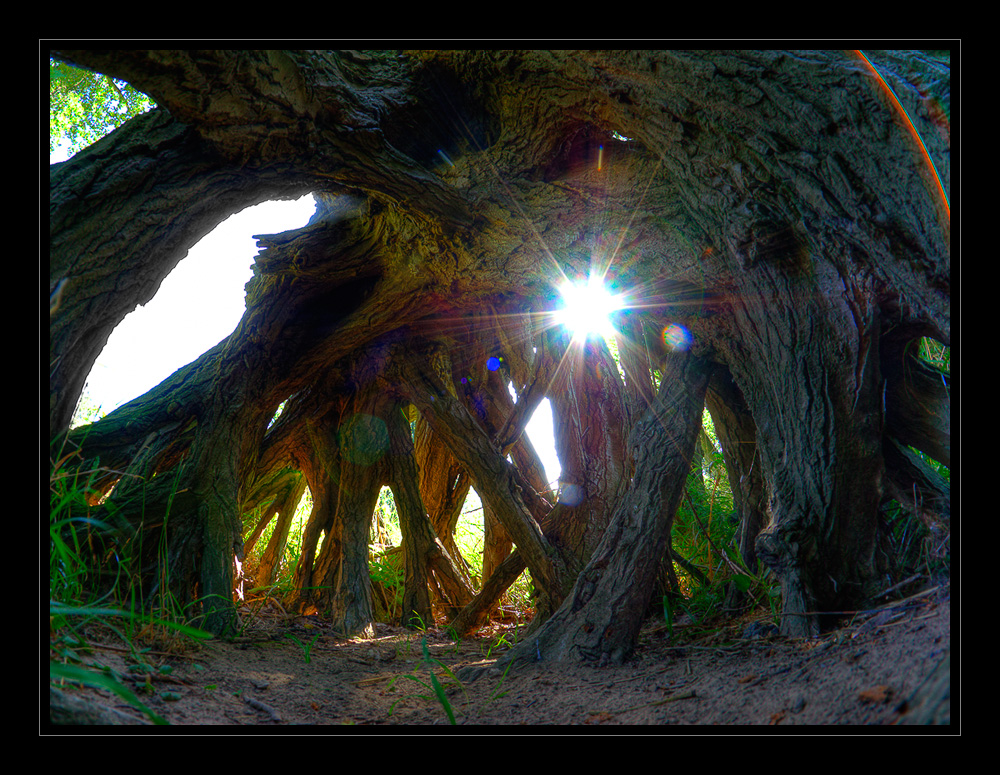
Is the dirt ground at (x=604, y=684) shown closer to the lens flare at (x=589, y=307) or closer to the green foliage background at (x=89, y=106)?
the lens flare at (x=589, y=307)

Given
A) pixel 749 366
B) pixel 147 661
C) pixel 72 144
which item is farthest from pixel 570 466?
pixel 72 144

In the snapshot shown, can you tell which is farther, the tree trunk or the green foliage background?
the green foliage background

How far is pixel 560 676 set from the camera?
6.97 feet

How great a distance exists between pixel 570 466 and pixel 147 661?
9.54ft

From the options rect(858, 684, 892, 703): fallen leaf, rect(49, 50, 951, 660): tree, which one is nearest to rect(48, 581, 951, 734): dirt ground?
rect(858, 684, 892, 703): fallen leaf

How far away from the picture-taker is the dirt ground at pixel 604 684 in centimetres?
131

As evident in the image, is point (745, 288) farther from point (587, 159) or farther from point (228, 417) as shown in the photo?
point (228, 417)

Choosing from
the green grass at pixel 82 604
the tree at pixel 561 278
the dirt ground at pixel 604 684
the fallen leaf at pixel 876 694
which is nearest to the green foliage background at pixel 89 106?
the tree at pixel 561 278

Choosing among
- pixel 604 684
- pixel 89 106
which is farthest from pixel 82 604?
pixel 89 106

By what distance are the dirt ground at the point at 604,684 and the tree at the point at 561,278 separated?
228 mm

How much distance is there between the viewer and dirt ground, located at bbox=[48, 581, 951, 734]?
131 centimetres

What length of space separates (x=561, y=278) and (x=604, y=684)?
1970 mm

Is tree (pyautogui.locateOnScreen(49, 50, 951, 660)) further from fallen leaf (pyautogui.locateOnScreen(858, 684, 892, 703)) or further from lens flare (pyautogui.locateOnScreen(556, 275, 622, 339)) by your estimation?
fallen leaf (pyautogui.locateOnScreen(858, 684, 892, 703))

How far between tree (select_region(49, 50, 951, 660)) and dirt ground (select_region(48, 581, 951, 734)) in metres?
0.23
